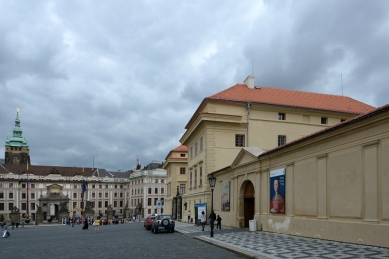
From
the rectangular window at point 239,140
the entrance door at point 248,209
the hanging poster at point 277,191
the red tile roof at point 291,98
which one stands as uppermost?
the red tile roof at point 291,98

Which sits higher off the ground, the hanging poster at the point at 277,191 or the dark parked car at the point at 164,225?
the hanging poster at the point at 277,191

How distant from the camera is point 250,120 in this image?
39156 mm

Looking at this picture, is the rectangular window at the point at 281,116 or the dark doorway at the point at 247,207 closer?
the dark doorway at the point at 247,207

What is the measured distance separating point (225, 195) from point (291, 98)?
1452cm

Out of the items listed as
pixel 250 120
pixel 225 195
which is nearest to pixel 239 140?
pixel 250 120

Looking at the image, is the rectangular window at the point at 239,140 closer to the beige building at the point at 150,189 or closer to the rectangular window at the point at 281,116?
the rectangular window at the point at 281,116

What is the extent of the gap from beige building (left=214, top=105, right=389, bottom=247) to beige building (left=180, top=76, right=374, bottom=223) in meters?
10.7

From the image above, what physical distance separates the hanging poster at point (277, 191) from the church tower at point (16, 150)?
13950cm

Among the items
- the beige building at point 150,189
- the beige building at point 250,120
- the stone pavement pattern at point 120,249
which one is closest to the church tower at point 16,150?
the beige building at point 150,189

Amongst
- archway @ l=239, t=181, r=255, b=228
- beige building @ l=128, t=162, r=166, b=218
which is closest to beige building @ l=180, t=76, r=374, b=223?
archway @ l=239, t=181, r=255, b=228

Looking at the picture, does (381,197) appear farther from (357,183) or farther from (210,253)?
(210,253)

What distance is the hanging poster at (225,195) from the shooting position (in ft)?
106

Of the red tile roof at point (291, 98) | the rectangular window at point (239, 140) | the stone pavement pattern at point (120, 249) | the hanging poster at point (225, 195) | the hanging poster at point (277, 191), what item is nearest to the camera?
the stone pavement pattern at point (120, 249)

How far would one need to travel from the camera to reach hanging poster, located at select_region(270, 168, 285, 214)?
2247 centimetres
